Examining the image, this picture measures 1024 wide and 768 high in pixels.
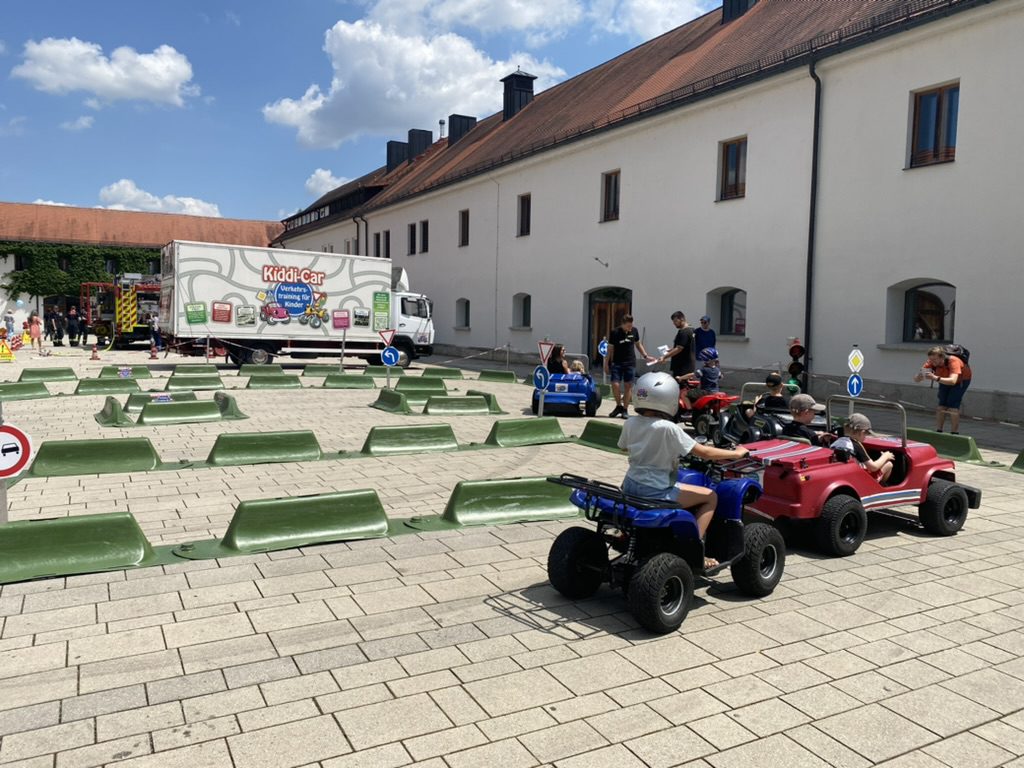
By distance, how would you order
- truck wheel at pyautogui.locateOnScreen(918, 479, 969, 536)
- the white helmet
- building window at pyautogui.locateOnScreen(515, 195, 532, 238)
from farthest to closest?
building window at pyautogui.locateOnScreen(515, 195, 532, 238) → truck wheel at pyautogui.locateOnScreen(918, 479, 969, 536) → the white helmet

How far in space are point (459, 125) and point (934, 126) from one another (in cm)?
3014

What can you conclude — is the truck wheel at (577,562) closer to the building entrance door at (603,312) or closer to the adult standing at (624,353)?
the adult standing at (624,353)

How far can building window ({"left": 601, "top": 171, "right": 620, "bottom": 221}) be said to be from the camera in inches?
970

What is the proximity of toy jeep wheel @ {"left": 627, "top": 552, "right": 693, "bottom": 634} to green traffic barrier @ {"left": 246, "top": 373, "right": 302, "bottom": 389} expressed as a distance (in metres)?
14.6

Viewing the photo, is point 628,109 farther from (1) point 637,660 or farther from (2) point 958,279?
(1) point 637,660

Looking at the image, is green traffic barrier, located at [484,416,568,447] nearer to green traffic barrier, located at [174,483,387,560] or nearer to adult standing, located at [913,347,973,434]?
green traffic barrier, located at [174,483,387,560]

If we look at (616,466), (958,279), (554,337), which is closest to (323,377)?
(554,337)

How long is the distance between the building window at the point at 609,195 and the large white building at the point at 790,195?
0.09m

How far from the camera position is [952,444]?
10.6m

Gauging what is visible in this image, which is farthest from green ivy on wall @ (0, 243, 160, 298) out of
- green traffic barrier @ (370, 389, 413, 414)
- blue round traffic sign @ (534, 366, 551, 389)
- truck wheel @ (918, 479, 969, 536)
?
truck wheel @ (918, 479, 969, 536)

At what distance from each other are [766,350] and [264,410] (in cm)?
1126

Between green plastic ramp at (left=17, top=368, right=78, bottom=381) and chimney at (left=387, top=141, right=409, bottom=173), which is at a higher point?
chimney at (left=387, top=141, right=409, bottom=173)

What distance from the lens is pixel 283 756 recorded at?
3.16 meters

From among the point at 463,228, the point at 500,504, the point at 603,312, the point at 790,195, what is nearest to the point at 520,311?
the point at 603,312
